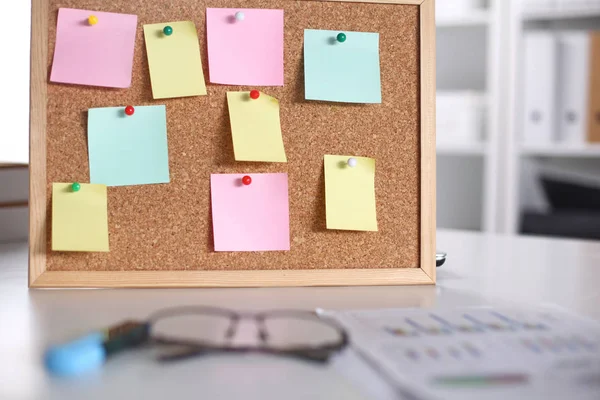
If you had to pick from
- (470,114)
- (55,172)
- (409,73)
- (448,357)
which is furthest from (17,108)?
(470,114)

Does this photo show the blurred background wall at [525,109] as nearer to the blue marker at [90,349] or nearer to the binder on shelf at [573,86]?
the binder on shelf at [573,86]

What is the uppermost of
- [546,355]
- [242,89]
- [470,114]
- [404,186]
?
[470,114]

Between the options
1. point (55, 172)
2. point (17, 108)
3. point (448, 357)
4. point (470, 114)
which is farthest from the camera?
point (470, 114)

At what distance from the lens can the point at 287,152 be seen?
0.72 metres

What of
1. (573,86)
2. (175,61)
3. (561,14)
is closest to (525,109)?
(573,86)

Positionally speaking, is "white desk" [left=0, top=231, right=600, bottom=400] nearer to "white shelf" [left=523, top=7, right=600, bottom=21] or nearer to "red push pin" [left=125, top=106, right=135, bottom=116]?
"red push pin" [left=125, top=106, right=135, bottom=116]

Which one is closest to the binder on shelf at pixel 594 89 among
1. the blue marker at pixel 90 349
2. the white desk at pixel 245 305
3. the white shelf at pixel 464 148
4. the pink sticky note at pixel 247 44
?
the white shelf at pixel 464 148

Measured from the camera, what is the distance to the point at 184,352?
0.46m

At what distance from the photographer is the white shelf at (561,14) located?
2.15 meters

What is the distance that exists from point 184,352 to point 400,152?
39 cm

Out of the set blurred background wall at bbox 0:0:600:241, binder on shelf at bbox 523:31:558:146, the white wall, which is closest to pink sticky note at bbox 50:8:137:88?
the white wall

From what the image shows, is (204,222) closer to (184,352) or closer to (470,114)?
(184,352)

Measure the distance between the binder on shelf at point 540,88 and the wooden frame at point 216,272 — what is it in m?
1.52

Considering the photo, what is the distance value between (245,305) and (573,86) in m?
1.81
